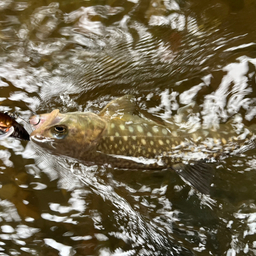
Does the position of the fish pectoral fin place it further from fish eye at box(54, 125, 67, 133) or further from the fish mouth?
the fish mouth

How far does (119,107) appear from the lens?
3264mm

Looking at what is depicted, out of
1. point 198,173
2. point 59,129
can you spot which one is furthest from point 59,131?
point 198,173

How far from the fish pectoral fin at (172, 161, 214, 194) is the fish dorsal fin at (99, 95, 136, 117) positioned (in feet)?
2.99

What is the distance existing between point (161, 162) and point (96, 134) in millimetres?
816

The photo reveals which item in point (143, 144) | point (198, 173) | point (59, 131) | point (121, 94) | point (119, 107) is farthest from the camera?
point (121, 94)

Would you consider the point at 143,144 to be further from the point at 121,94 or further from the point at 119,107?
the point at 121,94

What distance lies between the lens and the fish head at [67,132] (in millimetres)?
2711

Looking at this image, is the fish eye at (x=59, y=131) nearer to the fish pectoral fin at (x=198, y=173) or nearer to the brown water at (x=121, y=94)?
the brown water at (x=121, y=94)

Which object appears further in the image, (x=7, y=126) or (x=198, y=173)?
(x=198, y=173)

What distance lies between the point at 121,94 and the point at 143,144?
39.0 inches

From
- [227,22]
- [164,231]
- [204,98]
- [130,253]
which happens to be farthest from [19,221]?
[227,22]

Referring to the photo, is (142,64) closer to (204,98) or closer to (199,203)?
(204,98)

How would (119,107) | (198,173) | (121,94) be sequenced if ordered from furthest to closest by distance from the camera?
(121,94) → (119,107) → (198,173)

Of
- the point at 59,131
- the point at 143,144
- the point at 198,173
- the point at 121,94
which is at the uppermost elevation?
the point at 59,131
